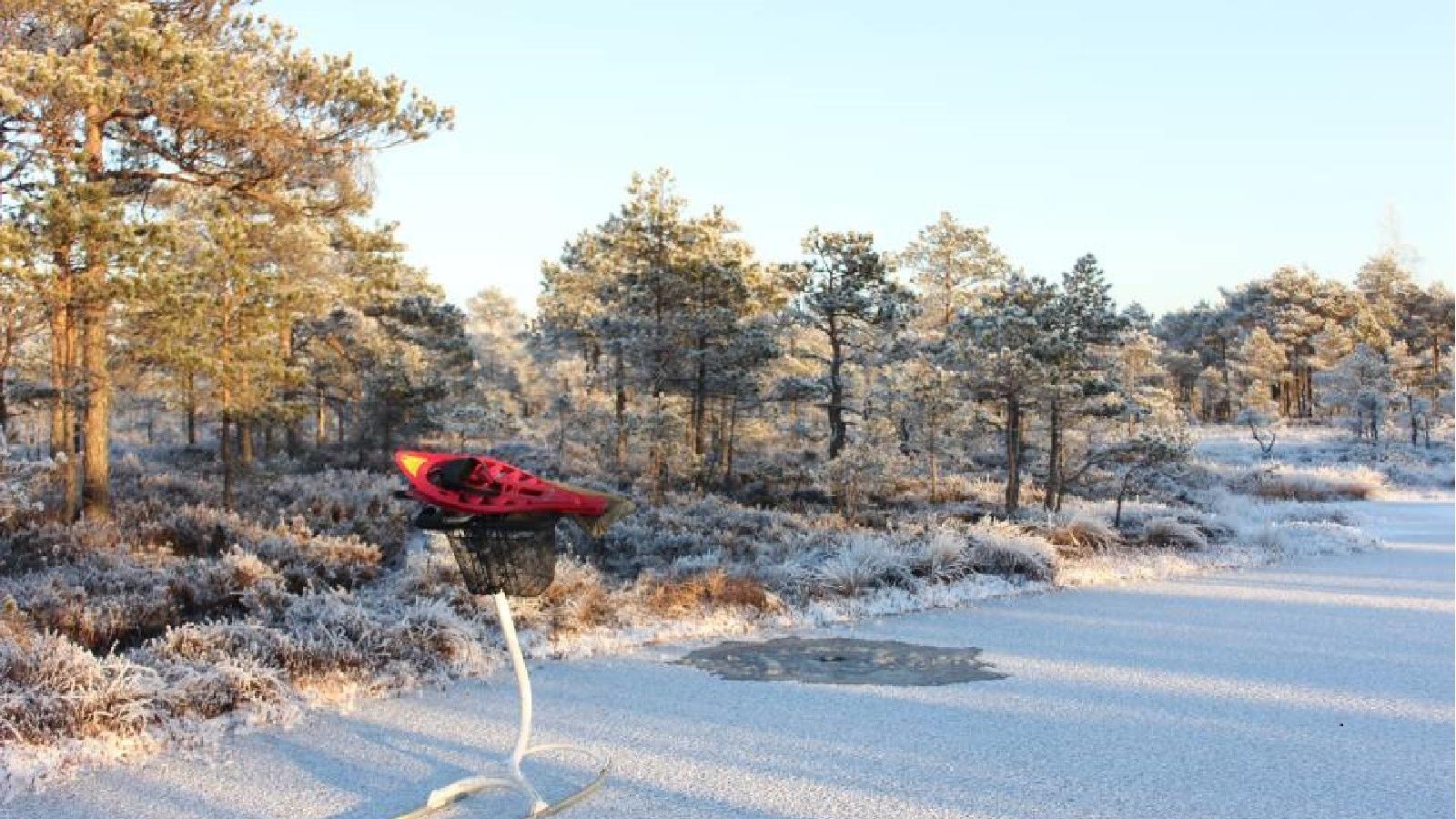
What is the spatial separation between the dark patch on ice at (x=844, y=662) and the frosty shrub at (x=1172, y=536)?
8.25 m

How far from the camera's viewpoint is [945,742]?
5047 millimetres

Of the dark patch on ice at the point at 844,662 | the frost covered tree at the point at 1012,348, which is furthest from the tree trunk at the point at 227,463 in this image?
the frost covered tree at the point at 1012,348

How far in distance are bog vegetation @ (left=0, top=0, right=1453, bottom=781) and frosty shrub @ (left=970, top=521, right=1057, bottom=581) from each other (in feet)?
0.15

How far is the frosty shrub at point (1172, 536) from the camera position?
47.6 ft

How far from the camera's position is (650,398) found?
2523 centimetres

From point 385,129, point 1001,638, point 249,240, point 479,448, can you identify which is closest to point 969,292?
point 479,448

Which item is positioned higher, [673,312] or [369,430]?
[673,312]

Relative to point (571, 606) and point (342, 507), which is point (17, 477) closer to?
point (571, 606)

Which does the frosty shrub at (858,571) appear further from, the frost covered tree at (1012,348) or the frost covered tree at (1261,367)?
the frost covered tree at (1261,367)

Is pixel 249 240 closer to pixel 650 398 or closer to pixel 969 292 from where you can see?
pixel 650 398

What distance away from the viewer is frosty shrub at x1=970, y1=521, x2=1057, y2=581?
11234 mm

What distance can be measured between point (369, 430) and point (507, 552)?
29.0 metres

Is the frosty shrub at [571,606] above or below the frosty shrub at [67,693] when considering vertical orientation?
below

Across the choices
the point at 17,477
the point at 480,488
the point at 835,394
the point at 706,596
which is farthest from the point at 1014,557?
the point at 835,394
